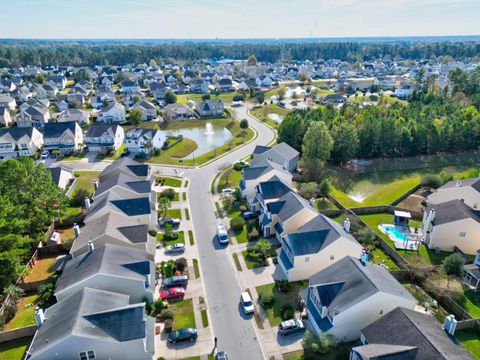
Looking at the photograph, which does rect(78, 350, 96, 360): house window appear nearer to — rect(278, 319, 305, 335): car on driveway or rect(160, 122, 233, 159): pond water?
rect(278, 319, 305, 335): car on driveway

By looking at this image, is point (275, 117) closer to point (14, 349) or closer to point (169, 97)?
point (169, 97)

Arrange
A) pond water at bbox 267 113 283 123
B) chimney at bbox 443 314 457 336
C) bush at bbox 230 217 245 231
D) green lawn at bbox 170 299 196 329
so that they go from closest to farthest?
chimney at bbox 443 314 457 336, green lawn at bbox 170 299 196 329, bush at bbox 230 217 245 231, pond water at bbox 267 113 283 123

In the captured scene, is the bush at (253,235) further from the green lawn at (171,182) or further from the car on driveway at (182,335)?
the green lawn at (171,182)

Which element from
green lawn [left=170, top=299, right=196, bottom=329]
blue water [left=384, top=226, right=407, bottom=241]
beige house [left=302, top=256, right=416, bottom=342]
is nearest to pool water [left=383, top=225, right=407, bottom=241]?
blue water [left=384, top=226, right=407, bottom=241]

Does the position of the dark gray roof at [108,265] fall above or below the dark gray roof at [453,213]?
below

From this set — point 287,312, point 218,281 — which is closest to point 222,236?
point 218,281

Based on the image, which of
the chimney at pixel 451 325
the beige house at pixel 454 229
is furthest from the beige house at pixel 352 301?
the beige house at pixel 454 229
